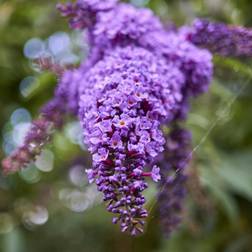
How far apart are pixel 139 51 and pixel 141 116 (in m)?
0.23

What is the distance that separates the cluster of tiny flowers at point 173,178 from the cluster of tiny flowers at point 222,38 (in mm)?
172

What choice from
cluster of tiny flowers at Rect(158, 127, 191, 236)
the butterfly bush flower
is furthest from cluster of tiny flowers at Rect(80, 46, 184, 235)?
cluster of tiny flowers at Rect(158, 127, 191, 236)

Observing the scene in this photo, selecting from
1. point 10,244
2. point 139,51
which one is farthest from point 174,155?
point 10,244

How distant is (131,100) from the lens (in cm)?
82

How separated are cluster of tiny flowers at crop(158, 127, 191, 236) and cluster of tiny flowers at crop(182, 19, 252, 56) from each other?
0.57ft

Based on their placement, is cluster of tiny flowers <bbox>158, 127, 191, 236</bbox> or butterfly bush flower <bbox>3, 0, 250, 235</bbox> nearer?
butterfly bush flower <bbox>3, 0, 250, 235</bbox>

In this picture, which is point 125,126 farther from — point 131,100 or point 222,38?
point 222,38

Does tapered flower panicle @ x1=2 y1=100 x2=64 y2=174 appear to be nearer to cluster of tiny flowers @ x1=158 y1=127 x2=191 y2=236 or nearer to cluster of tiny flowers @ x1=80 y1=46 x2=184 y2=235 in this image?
cluster of tiny flowers @ x1=80 y1=46 x2=184 y2=235

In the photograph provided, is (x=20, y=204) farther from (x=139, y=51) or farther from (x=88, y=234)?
(x=139, y=51)

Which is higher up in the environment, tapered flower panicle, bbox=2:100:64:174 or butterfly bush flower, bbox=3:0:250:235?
butterfly bush flower, bbox=3:0:250:235

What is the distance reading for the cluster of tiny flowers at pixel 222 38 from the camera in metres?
1.05

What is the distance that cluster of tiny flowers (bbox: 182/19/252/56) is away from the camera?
1.05 metres

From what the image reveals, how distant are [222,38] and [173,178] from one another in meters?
0.29

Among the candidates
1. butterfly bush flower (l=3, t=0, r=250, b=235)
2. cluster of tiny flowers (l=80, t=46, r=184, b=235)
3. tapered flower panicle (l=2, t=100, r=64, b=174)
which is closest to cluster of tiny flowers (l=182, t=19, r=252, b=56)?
butterfly bush flower (l=3, t=0, r=250, b=235)
